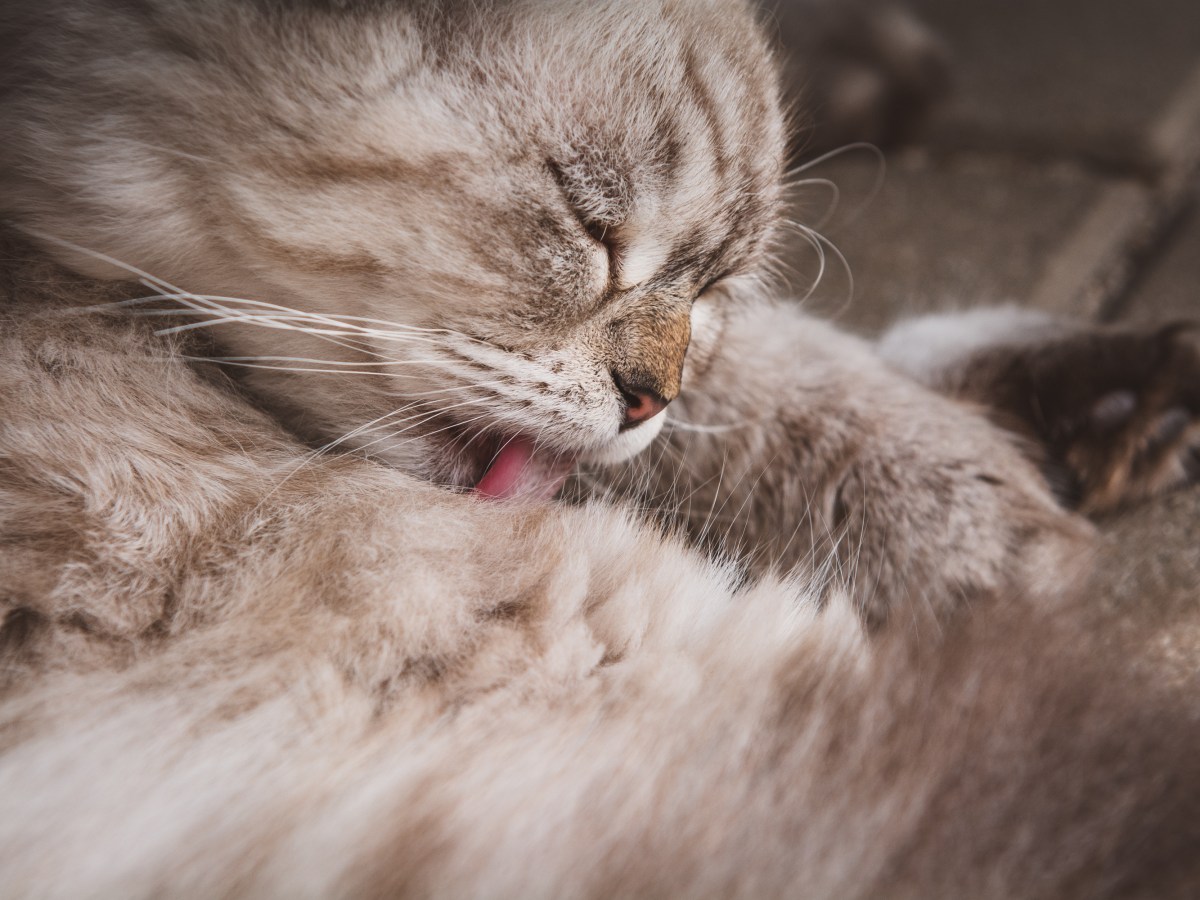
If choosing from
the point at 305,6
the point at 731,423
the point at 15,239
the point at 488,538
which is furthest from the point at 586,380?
the point at 15,239

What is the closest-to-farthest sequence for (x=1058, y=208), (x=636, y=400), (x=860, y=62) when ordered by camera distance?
(x=636, y=400) < (x=1058, y=208) < (x=860, y=62)

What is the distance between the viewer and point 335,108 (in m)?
0.81

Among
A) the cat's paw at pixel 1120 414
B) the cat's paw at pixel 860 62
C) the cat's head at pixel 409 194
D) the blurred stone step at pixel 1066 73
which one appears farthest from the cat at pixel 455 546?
the blurred stone step at pixel 1066 73

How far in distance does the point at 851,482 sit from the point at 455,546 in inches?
17.6

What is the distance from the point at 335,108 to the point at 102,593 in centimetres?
44

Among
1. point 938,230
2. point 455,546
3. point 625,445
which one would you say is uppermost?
point 938,230

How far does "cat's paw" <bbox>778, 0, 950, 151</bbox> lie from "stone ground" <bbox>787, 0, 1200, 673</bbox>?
10cm

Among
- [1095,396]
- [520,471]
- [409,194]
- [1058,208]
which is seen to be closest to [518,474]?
[520,471]

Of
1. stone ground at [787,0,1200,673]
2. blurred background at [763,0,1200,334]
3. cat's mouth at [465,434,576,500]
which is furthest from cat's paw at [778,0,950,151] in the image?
cat's mouth at [465,434,576,500]

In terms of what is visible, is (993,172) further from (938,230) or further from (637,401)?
(637,401)

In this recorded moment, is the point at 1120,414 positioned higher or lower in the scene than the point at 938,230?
lower

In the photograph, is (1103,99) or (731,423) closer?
(731,423)

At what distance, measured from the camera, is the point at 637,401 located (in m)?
0.95

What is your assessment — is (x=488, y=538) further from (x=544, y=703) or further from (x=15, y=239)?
(x=15, y=239)
